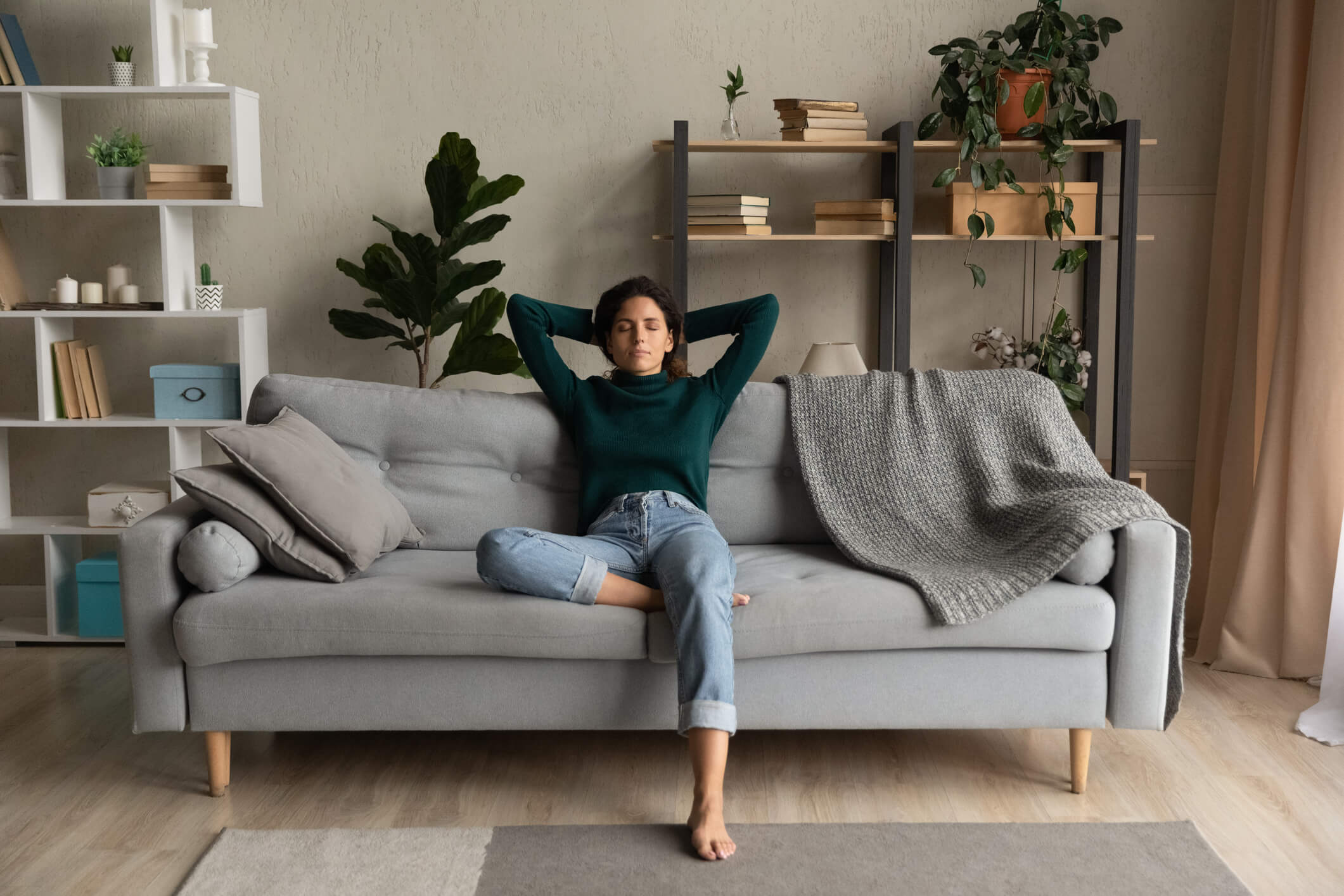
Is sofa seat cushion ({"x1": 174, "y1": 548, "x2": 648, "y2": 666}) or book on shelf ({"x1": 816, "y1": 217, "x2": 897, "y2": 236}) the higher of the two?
book on shelf ({"x1": 816, "y1": 217, "x2": 897, "y2": 236})

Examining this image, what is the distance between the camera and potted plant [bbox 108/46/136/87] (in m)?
3.35

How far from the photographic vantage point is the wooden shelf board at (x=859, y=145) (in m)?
3.30

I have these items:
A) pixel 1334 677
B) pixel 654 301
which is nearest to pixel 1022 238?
pixel 654 301

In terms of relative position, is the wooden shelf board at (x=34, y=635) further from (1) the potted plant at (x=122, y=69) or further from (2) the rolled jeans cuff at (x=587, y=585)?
(2) the rolled jeans cuff at (x=587, y=585)

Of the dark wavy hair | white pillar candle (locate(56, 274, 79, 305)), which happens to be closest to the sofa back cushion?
the dark wavy hair

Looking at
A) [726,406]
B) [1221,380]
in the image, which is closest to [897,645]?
[726,406]

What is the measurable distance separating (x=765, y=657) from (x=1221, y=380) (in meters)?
1.89

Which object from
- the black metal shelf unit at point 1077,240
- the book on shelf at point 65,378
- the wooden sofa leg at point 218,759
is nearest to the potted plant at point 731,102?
the black metal shelf unit at point 1077,240

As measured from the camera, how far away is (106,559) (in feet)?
11.1

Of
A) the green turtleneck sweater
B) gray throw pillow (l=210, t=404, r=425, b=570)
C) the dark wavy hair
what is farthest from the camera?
the dark wavy hair

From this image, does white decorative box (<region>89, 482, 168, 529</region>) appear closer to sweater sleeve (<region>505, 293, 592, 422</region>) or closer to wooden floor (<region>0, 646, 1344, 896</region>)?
wooden floor (<region>0, 646, 1344, 896</region>)

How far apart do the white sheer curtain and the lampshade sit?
128 cm

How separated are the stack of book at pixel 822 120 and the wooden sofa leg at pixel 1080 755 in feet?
5.92

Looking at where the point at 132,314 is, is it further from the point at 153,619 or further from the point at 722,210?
the point at 722,210
